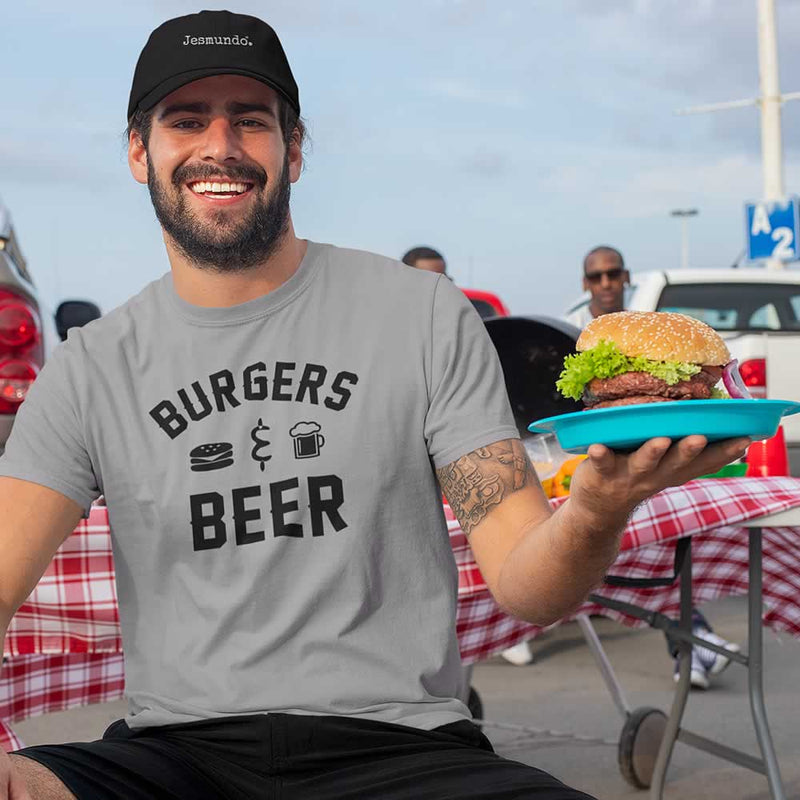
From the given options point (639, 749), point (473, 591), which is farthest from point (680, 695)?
point (473, 591)

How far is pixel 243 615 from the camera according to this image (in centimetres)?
238

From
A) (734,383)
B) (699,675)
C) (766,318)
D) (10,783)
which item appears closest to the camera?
(10,783)

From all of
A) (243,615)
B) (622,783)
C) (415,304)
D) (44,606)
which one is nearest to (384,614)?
(243,615)

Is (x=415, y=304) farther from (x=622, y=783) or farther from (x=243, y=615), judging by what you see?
(x=622, y=783)

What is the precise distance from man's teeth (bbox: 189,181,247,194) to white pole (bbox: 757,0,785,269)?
17455mm

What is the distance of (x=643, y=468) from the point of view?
1.88 metres

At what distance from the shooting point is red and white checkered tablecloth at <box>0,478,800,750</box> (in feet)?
10.1

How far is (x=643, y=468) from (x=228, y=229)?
3.69 ft

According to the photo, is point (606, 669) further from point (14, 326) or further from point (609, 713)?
point (14, 326)

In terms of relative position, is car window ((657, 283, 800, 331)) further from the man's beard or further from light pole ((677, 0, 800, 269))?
the man's beard

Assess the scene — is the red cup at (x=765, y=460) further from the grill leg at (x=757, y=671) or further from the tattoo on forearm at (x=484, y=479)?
the tattoo on forearm at (x=484, y=479)

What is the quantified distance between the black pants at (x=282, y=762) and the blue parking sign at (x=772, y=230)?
1555 centimetres

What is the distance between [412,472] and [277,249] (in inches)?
22.1

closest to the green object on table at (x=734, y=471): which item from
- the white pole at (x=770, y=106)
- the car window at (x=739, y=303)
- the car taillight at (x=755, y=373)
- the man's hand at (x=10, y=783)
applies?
the man's hand at (x=10, y=783)
